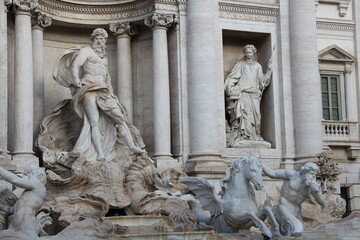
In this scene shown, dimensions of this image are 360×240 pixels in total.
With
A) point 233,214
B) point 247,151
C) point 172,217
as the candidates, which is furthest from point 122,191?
point 247,151

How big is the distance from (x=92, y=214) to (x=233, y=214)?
320cm

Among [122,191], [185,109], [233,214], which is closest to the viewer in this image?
[233,214]

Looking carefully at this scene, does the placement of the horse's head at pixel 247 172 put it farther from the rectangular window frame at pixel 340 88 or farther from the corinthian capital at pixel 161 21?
the rectangular window frame at pixel 340 88

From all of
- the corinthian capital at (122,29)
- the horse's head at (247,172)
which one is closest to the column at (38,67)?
the corinthian capital at (122,29)

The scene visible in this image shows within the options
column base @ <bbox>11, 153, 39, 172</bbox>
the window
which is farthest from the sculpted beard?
the window

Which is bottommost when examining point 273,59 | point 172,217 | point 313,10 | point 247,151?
point 172,217

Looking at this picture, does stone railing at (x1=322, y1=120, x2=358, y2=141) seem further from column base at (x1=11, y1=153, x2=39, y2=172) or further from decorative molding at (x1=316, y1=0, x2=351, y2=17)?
column base at (x1=11, y1=153, x2=39, y2=172)

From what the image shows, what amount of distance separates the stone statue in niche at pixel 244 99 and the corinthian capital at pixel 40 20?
5.60m

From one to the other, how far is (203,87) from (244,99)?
5.85ft

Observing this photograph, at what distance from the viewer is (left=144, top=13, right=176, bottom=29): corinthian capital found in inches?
842

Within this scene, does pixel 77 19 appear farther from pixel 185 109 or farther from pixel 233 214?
pixel 233 214

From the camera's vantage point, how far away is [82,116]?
1973 centimetres

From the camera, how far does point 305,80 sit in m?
22.5

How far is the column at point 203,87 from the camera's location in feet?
68.2
